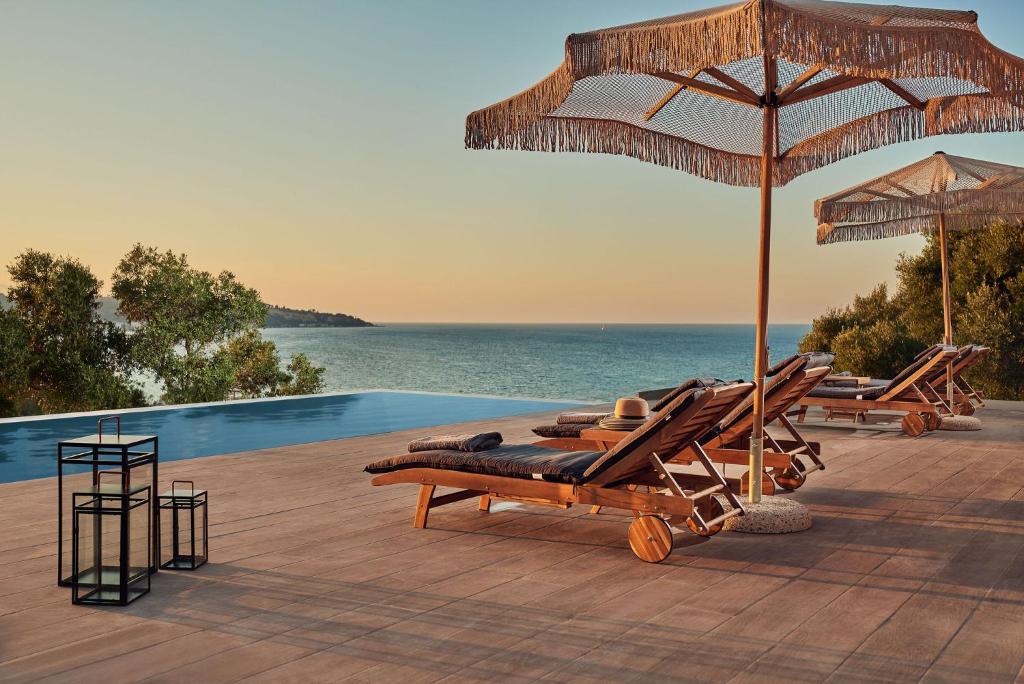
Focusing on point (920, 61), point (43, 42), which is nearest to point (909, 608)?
point (920, 61)

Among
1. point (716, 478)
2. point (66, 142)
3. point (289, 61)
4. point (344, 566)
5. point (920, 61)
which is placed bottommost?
point (344, 566)

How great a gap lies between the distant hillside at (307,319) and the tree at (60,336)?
79.1 ft

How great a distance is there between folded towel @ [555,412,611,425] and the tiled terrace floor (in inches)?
40.5

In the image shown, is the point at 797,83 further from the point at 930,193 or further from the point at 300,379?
the point at 300,379

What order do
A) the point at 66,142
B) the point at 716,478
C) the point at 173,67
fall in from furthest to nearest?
the point at 66,142
the point at 173,67
the point at 716,478

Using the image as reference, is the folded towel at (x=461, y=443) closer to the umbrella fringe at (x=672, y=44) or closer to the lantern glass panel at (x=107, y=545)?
the lantern glass panel at (x=107, y=545)

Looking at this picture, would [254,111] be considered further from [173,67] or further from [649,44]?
[649,44]

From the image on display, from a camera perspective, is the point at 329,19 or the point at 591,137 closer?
the point at 591,137

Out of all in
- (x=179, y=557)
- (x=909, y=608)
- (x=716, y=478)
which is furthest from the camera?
(x=716, y=478)

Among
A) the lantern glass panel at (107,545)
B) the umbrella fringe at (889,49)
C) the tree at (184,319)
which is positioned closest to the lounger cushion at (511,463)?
the lantern glass panel at (107,545)

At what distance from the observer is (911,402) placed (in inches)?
332

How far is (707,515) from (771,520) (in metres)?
0.40

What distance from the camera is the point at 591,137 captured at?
4.89 m

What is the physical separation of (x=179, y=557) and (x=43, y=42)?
18.0 m
